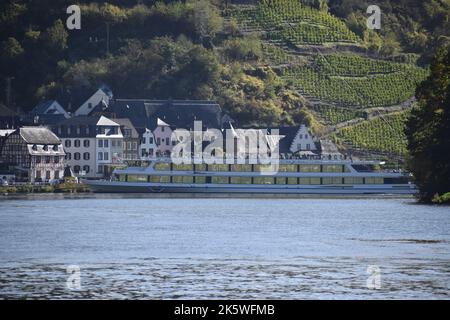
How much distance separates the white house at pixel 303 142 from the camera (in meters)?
144

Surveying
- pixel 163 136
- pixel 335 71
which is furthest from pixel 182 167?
pixel 335 71

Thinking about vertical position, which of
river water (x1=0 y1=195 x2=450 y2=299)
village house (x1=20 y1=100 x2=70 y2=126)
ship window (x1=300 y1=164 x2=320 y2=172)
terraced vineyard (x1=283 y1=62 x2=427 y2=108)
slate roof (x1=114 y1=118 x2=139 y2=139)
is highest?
terraced vineyard (x1=283 y1=62 x2=427 y2=108)

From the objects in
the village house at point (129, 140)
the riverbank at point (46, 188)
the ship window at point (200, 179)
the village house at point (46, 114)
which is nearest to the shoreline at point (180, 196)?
the riverbank at point (46, 188)

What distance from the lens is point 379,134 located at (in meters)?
153

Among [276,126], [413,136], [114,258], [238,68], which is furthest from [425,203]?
[238,68]

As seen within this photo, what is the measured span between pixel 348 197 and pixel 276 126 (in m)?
32.5

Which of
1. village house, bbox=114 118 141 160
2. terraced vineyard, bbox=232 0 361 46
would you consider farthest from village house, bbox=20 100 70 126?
terraced vineyard, bbox=232 0 361 46

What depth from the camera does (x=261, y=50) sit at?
172 metres

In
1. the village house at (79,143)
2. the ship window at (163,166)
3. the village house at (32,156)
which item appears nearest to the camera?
the ship window at (163,166)

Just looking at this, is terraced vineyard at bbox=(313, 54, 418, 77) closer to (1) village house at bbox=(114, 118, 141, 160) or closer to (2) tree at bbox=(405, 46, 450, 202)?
(1) village house at bbox=(114, 118, 141, 160)

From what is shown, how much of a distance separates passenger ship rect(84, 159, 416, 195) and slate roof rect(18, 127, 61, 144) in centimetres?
1292

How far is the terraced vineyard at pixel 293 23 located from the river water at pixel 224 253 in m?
83.0

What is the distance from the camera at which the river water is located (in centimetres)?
4697

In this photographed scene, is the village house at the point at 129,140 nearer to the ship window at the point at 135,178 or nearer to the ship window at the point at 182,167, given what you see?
the ship window at the point at 182,167
